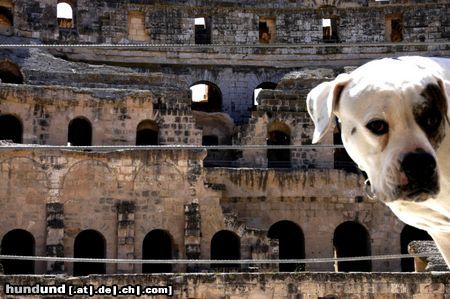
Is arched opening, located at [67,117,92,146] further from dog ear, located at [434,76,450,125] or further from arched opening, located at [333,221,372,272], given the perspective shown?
dog ear, located at [434,76,450,125]

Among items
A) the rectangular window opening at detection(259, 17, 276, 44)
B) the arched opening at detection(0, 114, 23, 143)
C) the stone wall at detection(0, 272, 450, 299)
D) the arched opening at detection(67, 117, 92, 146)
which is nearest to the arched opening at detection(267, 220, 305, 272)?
the stone wall at detection(0, 272, 450, 299)

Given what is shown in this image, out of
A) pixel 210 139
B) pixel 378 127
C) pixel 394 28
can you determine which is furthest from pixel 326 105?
pixel 394 28

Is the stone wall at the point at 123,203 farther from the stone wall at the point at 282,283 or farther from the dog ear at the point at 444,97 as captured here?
the dog ear at the point at 444,97

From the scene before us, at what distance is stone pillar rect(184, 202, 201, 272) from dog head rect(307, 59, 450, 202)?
21.0m

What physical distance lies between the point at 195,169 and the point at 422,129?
22229 millimetres

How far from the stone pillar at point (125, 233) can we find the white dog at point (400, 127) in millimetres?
20719

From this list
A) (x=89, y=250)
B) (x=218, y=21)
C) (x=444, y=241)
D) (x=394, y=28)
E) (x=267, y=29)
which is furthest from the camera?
(x=394, y=28)

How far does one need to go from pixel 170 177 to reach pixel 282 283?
21.6 feet

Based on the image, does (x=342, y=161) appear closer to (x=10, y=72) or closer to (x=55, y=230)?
(x=55, y=230)

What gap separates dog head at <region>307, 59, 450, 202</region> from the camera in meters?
3.51

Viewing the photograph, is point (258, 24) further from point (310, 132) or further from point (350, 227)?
point (350, 227)

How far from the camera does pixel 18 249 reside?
2620 centimetres

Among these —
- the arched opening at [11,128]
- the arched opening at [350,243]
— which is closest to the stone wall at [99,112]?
the arched opening at [11,128]

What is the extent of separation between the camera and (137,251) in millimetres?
24625
